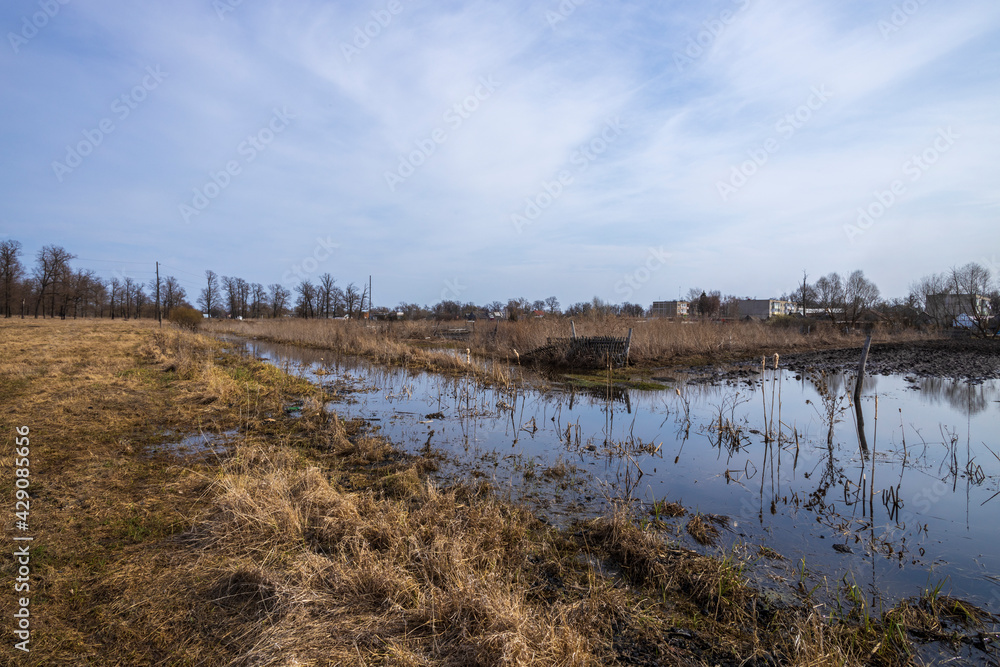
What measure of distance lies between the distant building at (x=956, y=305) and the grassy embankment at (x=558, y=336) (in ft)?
39.2

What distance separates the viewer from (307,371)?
15.1 meters

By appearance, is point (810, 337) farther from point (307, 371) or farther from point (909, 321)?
point (307, 371)

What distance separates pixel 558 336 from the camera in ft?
59.2

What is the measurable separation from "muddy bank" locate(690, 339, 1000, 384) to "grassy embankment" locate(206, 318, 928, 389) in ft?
5.89

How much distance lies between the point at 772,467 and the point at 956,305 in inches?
1845

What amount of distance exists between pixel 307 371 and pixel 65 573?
12729mm

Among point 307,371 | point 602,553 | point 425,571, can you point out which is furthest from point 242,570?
point 307,371

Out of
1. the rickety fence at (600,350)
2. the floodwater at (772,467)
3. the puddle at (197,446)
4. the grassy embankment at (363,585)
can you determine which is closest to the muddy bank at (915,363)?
the rickety fence at (600,350)

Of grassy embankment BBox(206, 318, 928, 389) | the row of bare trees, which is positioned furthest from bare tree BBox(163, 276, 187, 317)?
grassy embankment BBox(206, 318, 928, 389)

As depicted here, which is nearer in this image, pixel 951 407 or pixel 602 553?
pixel 602 553

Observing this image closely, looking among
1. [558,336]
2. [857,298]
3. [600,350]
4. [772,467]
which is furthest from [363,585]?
[857,298]

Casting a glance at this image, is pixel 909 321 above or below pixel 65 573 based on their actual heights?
above

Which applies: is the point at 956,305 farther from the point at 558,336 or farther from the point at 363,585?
the point at 363,585

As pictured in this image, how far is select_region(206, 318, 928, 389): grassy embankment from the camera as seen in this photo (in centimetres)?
1508
